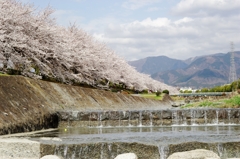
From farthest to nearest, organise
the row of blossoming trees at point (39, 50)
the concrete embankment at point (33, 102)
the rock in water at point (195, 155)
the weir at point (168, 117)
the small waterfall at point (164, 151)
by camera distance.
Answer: the row of blossoming trees at point (39, 50) → the weir at point (168, 117) → the concrete embankment at point (33, 102) → the small waterfall at point (164, 151) → the rock in water at point (195, 155)

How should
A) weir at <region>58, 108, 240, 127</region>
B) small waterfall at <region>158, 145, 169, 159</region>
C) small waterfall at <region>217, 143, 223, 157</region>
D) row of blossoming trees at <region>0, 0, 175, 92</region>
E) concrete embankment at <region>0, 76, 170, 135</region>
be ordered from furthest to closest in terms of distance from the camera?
row of blossoming trees at <region>0, 0, 175, 92</region> → weir at <region>58, 108, 240, 127</region> → concrete embankment at <region>0, 76, 170, 135</region> → small waterfall at <region>217, 143, 223, 157</region> → small waterfall at <region>158, 145, 169, 159</region>

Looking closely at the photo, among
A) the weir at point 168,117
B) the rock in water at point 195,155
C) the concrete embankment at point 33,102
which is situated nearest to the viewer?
the rock in water at point 195,155

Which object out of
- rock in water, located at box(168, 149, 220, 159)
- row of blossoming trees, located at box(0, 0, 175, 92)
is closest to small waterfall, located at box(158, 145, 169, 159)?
rock in water, located at box(168, 149, 220, 159)

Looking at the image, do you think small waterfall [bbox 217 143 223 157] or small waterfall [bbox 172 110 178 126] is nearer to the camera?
small waterfall [bbox 217 143 223 157]

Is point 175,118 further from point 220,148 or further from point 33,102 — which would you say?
point 220,148

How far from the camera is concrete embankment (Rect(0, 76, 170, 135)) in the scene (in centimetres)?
1494

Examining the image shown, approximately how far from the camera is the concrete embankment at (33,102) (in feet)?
49.0

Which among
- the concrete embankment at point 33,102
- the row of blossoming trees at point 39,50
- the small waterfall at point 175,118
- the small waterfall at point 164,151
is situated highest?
the row of blossoming trees at point 39,50

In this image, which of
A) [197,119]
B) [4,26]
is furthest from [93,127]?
[4,26]

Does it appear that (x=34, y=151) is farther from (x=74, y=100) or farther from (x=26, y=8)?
(x=26, y=8)

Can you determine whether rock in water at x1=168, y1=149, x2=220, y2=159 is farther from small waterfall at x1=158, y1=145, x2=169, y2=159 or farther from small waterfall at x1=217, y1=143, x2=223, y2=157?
small waterfall at x1=217, y1=143, x2=223, y2=157

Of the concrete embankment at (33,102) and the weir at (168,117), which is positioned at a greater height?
the concrete embankment at (33,102)

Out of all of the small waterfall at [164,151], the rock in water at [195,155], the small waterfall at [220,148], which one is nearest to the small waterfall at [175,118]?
the small waterfall at [220,148]

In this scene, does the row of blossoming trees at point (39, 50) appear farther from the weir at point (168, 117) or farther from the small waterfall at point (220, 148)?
the small waterfall at point (220, 148)
